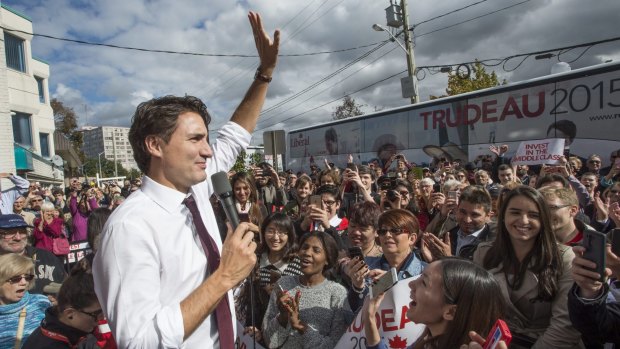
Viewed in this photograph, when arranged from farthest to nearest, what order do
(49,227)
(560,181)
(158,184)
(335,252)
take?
(49,227) → (560,181) → (335,252) → (158,184)

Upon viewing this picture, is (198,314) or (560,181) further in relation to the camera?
(560,181)

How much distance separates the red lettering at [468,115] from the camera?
1170 cm

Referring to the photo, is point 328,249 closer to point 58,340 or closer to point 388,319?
point 388,319

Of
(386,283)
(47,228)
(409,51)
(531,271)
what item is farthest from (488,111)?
(47,228)

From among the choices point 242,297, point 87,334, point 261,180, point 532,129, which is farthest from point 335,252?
point 532,129

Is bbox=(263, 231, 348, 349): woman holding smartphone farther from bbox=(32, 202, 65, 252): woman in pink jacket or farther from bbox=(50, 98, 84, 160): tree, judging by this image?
bbox=(50, 98, 84, 160): tree

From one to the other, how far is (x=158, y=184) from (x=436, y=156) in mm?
12392

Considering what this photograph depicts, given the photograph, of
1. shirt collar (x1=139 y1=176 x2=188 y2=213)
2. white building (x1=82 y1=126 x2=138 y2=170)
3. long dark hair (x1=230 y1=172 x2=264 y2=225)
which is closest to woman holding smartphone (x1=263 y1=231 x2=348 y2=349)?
shirt collar (x1=139 y1=176 x2=188 y2=213)

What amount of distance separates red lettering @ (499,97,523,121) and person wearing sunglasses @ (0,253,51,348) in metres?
11.2

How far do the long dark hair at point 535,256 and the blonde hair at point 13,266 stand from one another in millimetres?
3276

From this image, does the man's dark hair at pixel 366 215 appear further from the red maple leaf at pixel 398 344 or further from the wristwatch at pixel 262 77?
the wristwatch at pixel 262 77

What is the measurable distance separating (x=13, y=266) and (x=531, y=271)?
3514 mm

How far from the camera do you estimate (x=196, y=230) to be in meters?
1.51

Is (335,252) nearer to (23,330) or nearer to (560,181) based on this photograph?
(23,330)
